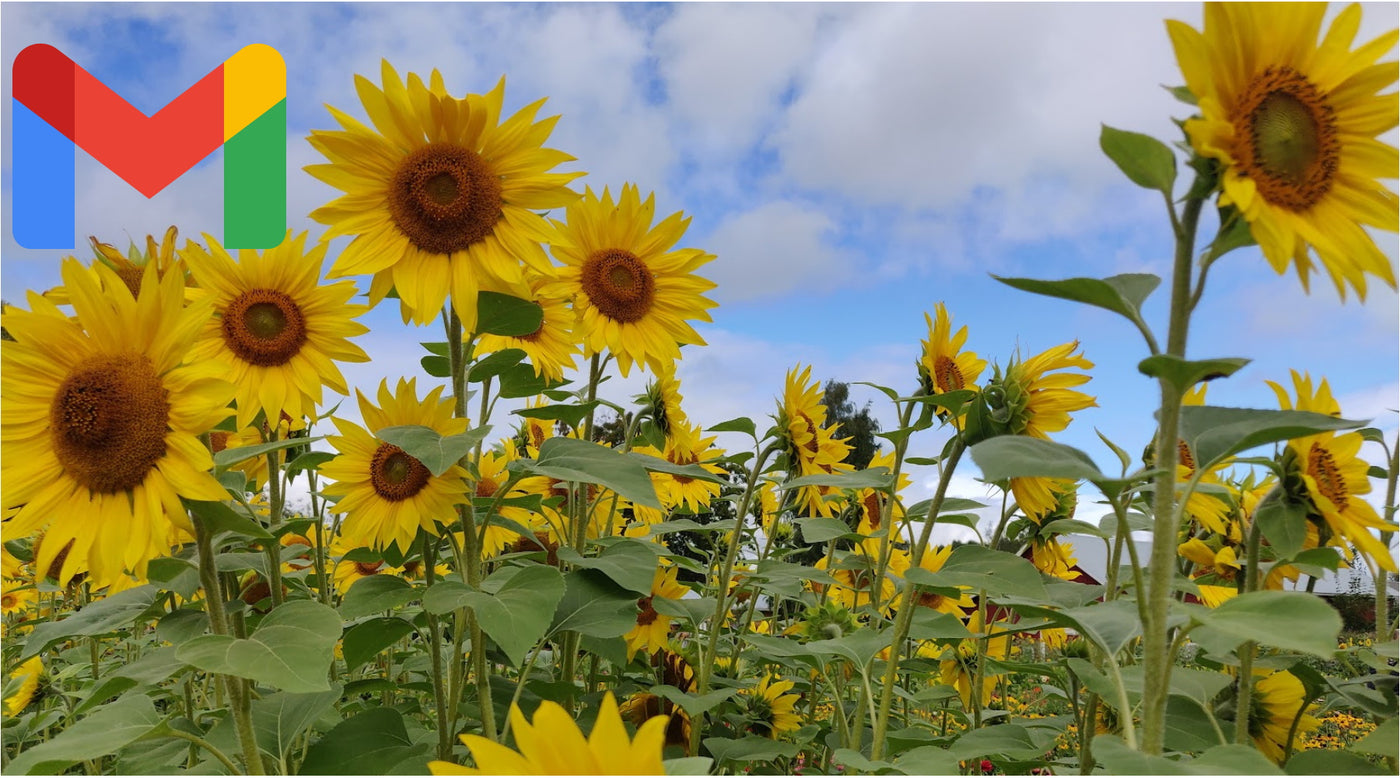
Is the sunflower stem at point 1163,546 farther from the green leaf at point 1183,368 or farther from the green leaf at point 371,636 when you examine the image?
the green leaf at point 371,636

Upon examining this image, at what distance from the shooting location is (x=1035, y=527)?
8.64ft

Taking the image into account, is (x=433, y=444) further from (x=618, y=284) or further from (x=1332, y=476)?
(x=1332, y=476)

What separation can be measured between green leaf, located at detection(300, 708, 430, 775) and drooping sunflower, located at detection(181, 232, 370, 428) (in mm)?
625

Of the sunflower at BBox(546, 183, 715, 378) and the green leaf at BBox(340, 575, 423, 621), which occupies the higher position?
the sunflower at BBox(546, 183, 715, 378)

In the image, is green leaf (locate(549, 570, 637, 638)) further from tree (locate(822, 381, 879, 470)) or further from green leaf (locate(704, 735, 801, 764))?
tree (locate(822, 381, 879, 470))

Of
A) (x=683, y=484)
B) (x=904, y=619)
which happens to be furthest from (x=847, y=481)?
(x=683, y=484)

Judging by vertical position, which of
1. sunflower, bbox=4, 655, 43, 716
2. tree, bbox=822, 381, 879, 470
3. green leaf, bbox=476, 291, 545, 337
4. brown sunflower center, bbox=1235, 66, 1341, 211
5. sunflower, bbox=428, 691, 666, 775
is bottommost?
sunflower, bbox=4, 655, 43, 716

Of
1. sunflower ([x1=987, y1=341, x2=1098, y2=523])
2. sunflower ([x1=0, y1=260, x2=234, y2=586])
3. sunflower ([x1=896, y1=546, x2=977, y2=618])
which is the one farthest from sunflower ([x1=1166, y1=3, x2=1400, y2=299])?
sunflower ([x1=896, y1=546, x2=977, y2=618])

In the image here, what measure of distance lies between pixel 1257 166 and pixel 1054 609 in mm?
821

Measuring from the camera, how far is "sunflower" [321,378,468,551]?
181 centimetres

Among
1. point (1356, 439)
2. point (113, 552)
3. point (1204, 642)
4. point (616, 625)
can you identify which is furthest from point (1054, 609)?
point (113, 552)

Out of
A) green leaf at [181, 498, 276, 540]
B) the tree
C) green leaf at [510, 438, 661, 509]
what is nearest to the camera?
green leaf at [181, 498, 276, 540]

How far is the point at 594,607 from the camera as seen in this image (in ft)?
5.67

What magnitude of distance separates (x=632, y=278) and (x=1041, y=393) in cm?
106
